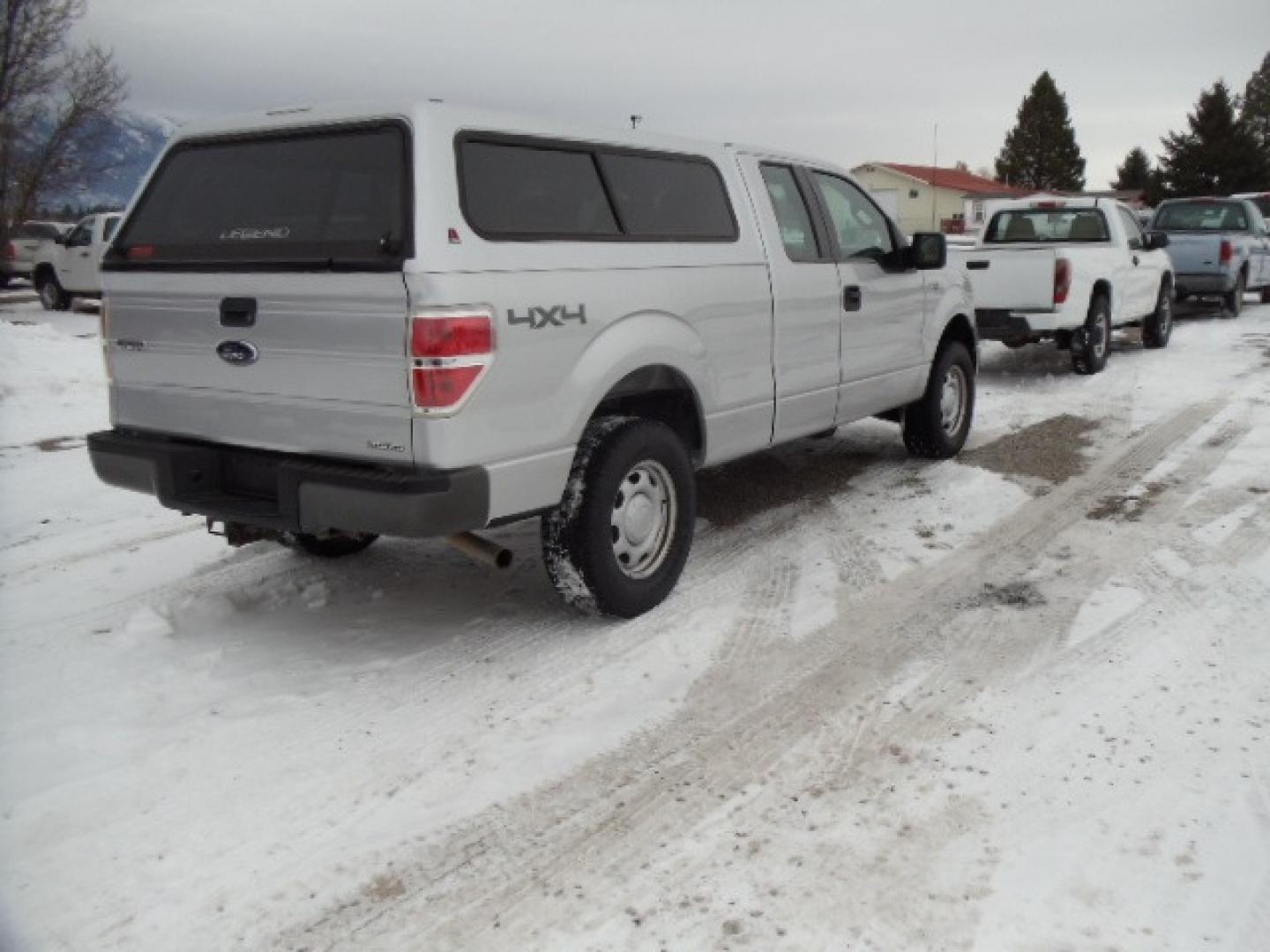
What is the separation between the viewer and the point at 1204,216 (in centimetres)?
1686

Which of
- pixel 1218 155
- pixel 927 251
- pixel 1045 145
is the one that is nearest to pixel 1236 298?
pixel 927 251

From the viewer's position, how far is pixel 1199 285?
1591 centimetres

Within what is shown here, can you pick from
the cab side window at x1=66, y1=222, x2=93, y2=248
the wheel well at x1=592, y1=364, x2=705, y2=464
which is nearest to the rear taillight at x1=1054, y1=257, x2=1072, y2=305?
the wheel well at x1=592, y1=364, x2=705, y2=464

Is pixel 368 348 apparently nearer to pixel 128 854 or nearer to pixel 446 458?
pixel 446 458

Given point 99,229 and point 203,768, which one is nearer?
point 203,768

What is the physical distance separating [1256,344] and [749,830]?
12688mm

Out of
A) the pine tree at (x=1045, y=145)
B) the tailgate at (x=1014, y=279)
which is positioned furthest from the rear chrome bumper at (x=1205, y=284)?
the pine tree at (x=1045, y=145)

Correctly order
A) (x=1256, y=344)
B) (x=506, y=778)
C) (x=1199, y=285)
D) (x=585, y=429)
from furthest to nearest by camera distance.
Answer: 1. (x=1199, y=285)
2. (x=1256, y=344)
3. (x=585, y=429)
4. (x=506, y=778)

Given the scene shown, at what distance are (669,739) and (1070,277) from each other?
8.34 meters

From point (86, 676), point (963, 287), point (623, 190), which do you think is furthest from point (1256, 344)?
point (86, 676)

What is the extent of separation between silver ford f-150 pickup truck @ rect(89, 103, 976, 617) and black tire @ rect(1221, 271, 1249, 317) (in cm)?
1369

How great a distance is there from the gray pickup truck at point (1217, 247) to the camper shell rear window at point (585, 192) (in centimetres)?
1257

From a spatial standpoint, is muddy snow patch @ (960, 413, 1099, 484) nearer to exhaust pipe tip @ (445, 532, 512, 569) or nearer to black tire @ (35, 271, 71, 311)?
exhaust pipe tip @ (445, 532, 512, 569)

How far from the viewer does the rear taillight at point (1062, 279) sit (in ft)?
33.7
